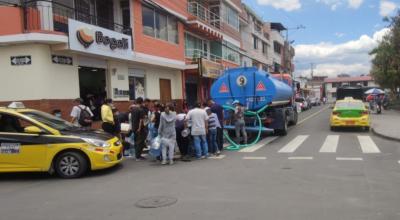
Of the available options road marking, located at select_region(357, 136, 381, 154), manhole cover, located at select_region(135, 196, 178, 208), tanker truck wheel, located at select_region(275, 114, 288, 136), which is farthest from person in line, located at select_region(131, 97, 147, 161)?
tanker truck wheel, located at select_region(275, 114, 288, 136)

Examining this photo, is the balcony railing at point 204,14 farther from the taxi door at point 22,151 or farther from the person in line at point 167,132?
the taxi door at point 22,151

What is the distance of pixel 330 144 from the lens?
601 inches

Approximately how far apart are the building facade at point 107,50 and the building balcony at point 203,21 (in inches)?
2.5

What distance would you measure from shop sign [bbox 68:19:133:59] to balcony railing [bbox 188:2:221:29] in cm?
1128

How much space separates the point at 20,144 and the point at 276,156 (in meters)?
6.79

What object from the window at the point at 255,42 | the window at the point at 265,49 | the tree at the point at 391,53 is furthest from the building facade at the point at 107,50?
the window at the point at 265,49

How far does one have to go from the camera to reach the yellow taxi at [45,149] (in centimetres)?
1020

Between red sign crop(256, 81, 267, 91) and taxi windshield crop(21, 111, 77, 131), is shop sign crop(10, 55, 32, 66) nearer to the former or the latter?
taxi windshield crop(21, 111, 77, 131)

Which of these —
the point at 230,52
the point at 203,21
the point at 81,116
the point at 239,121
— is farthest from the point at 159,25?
the point at 230,52

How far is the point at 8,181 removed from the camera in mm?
10320

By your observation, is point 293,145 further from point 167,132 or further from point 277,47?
point 277,47

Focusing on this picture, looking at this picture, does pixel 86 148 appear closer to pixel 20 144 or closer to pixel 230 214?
pixel 20 144

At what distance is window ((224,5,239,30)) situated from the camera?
122ft

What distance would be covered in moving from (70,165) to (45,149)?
67 centimetres
